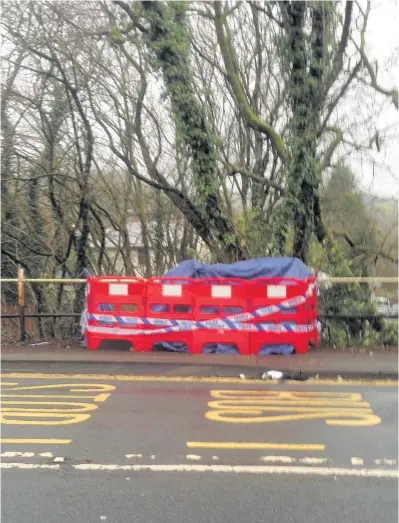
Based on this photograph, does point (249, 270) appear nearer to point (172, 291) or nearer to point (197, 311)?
point (197, 311)

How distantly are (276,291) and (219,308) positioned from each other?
95cm

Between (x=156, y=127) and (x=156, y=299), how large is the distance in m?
7.97

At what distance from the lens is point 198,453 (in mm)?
4594

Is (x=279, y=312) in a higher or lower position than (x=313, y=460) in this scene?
higher


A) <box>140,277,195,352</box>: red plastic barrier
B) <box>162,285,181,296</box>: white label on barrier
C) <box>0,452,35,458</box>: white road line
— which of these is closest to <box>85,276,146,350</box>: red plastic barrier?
<box>140,277,195,352</box>: red plastic barrier

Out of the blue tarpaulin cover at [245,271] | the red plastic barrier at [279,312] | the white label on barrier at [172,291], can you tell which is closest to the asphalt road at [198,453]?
the red plastic barrier at [279,312]

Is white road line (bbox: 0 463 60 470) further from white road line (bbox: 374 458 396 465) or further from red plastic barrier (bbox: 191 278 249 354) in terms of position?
red plastic barrier (bbox: 191 278 249 354)

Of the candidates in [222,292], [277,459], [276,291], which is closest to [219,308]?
[222,292]

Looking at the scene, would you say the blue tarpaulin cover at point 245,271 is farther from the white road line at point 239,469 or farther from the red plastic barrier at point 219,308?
the white road line at point 239,469

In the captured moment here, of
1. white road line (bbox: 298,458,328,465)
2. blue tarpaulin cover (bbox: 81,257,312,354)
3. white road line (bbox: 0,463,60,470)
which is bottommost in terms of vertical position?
white road line (bbox: 298,458,328,465)

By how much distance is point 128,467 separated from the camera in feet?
14.1

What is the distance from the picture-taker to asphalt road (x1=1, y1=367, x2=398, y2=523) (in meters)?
3.65

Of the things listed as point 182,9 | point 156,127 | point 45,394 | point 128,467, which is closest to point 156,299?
point 45,394

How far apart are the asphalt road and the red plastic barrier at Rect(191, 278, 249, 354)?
5.79ft
